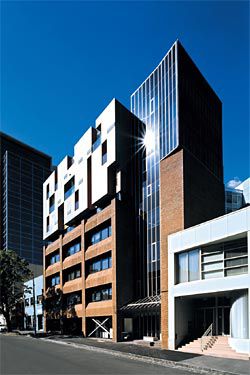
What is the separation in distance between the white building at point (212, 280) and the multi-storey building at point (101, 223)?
1112 centimetres

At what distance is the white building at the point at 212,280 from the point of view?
26.0 metres

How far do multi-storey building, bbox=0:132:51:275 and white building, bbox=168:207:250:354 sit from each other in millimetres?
121994

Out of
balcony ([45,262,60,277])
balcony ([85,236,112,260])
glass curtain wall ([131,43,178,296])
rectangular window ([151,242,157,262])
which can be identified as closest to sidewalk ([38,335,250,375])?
rectangular window ([151,242,157,262])

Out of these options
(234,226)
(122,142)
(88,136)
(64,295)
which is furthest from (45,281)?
(234,226)

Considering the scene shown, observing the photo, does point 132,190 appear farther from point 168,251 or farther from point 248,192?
point 248,192

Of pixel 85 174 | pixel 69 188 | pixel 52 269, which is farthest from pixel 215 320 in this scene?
pixel 52 269

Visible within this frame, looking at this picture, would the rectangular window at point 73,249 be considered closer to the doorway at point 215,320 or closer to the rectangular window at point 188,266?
the rectangular window at point 188,266

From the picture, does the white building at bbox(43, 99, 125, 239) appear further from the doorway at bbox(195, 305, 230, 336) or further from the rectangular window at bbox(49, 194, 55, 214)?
the doorway at bbox(195, 305, 230, 336)

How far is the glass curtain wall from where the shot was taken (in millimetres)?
38719

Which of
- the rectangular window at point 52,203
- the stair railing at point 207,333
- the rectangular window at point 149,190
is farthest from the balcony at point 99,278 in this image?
the rectangular window at point 52,203

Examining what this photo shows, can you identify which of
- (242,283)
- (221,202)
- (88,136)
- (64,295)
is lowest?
(64,295)

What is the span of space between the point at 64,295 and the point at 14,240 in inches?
3702

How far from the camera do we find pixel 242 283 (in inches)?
1013

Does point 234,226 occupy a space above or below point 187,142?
below
